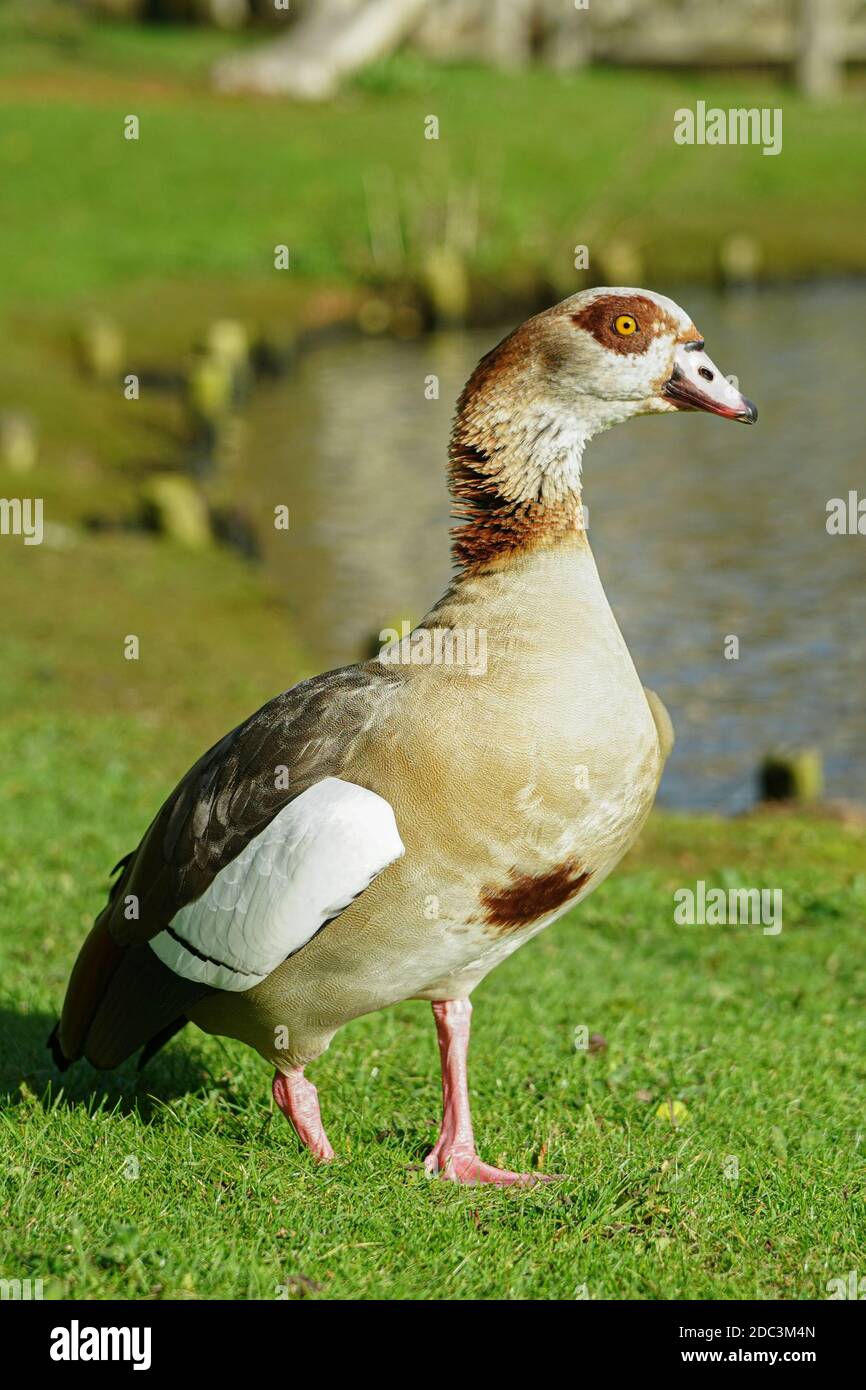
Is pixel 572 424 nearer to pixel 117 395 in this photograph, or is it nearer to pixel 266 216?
pixel 117 395

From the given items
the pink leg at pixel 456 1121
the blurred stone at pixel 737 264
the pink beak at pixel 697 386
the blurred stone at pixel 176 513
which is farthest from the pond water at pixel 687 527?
the pink beak at pixel 697 386

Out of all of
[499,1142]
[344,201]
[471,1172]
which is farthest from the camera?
[344,201]

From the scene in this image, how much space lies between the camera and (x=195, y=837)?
16.5ft

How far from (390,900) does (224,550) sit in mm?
13227

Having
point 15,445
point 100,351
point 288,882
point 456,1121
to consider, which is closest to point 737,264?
point 100,351

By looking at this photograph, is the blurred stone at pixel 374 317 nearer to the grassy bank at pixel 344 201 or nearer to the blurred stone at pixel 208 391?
the grassy bank at pixel 344 201

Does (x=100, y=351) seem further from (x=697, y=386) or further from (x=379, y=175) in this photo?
(x=697, y=386)

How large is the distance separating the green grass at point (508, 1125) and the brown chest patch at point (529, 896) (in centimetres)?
87

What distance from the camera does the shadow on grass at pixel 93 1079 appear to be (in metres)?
5.61

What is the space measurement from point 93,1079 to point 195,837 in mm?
1381

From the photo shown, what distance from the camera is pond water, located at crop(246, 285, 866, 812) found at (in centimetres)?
1341

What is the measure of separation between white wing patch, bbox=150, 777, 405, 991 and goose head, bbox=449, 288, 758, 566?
Answer: 931mm

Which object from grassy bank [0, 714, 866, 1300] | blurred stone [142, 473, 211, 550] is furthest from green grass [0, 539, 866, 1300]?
blurred stone [142, 473, 211, 550]

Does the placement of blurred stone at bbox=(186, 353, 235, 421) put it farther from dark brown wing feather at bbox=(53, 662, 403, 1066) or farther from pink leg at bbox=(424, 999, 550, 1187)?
pink leg at bbox=(424, 999, 550, 1187)
